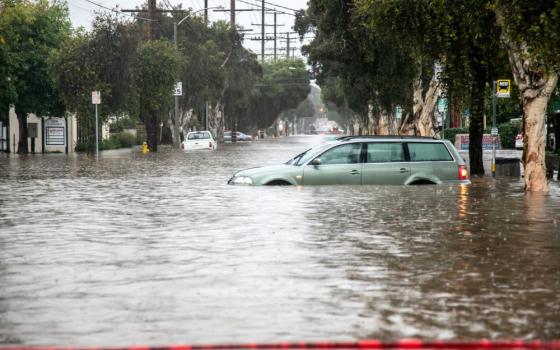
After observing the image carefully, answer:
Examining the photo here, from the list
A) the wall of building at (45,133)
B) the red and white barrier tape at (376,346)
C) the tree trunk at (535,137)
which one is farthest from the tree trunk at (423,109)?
the red and white barrier tape at (376,346)

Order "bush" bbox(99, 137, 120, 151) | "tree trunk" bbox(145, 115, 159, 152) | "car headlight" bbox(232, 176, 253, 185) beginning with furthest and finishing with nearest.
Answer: "bush" bbox(99, 137, 120, 151)
"tree trunk" bbox(145, 115, 159, 152)
"car headlight" bbox(232, 176, 253, 185)

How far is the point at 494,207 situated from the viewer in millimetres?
19625

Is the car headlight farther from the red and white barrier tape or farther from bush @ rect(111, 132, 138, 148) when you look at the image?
bush @ rect(111, 132, 138, 148)

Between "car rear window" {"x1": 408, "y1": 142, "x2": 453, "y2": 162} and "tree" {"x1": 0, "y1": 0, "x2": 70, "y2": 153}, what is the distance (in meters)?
37.2

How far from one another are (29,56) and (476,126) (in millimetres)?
35924

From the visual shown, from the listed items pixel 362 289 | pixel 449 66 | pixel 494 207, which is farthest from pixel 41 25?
pixel 362 289

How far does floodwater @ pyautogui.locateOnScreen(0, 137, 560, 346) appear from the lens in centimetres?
791

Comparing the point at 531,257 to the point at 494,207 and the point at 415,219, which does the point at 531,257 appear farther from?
the point at 494,207

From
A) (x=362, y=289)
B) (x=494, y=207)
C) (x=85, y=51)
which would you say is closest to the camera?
(x=362, y=289)

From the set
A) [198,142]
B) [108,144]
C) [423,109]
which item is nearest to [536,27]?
[423,109]

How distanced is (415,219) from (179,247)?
203 inches

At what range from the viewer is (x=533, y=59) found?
2238 cm

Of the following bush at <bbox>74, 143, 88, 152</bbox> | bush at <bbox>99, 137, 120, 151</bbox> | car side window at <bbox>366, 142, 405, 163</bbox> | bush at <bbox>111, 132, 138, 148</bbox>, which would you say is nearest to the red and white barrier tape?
car side window at <bbox>366, 142, 405, 163</bbox>

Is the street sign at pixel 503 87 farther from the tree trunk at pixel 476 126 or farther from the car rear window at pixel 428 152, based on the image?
the car rear window at pixel 428 152
